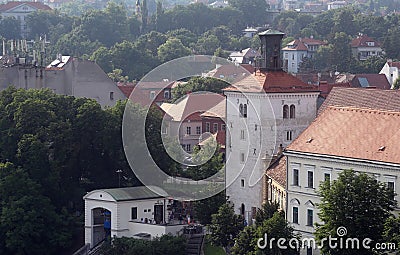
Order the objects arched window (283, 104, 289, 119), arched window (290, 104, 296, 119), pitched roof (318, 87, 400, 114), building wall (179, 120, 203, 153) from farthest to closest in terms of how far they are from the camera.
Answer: building wall (179, 120, 203, 153) → pitched roof (318, 87, 400, 114) → arched window (290, 104, 296, 119) → arched window (283, 104, 289, 119)

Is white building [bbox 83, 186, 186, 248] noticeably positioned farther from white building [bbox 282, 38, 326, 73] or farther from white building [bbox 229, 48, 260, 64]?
Answer: white building [bbox 282, 38, 326, 73]

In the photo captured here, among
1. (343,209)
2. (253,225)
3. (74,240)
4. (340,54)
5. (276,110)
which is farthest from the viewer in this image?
(340,54)

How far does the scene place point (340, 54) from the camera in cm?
17250

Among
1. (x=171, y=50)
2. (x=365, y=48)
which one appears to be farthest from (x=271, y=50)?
(x=365, y=48)

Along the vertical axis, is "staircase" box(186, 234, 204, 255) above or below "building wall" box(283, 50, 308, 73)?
below

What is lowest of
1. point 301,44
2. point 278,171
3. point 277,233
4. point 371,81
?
point 277,233

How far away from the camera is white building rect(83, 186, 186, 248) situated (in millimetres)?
69250

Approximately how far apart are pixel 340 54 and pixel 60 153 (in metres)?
98.4

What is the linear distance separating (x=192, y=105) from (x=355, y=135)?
4371cm

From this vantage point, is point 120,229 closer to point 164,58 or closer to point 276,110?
point 276,110

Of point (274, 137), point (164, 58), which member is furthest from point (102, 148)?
point (164, 58)

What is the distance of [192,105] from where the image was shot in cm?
10238

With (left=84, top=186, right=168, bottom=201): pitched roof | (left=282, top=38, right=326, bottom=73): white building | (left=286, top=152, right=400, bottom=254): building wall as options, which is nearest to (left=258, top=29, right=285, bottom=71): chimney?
(left=84, top=186, right=168, bottom=201): pitched roof

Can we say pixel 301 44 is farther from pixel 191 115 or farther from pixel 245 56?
pixel 191 115
